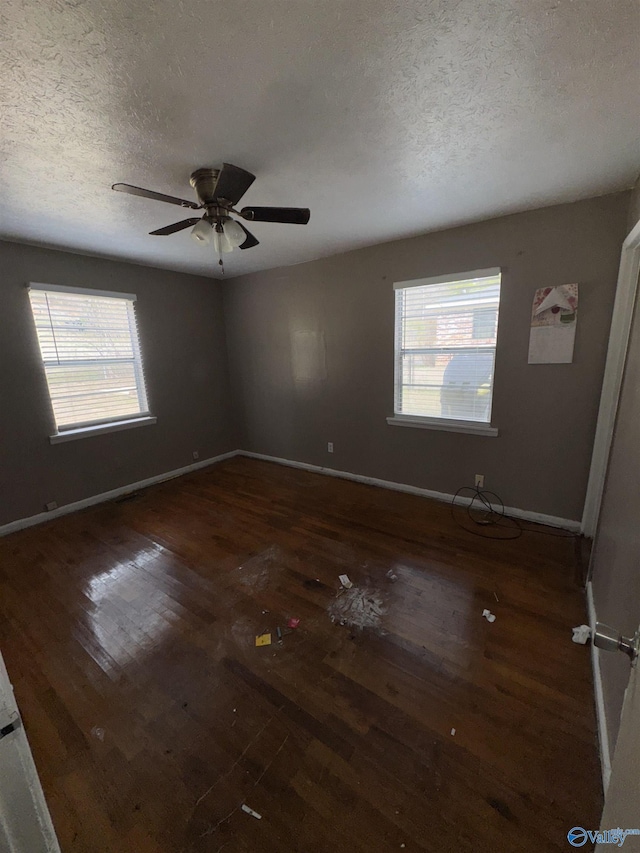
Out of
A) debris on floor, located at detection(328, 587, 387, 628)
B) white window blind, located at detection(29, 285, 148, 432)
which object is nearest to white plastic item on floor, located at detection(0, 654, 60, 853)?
debris on floor, located at detection(328, 587, 387, 628)

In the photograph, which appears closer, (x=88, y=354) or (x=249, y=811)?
(x=249, y=811)

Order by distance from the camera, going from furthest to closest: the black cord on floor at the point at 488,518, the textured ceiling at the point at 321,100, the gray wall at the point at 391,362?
the black cord on floor at the point at 488,518
the gray wall at the point at 391,362
the textured ceiling at the point at 321,100

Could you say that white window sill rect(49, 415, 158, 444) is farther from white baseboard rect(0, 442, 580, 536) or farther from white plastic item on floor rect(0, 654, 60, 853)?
white plastic item on floor rect(0, 654, 60, 853)

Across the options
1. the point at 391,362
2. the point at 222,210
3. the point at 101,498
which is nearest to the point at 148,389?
the point at 101,498

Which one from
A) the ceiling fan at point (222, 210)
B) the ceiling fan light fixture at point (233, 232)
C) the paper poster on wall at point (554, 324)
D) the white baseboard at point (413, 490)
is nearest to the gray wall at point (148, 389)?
the white baseboard at point (413, 490)

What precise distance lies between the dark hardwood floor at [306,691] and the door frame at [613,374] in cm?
39

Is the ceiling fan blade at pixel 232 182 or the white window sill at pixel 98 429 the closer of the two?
the ceiling fan blade at pixel 232 182

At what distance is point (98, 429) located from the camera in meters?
3.42

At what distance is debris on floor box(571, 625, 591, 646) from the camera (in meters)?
1.67

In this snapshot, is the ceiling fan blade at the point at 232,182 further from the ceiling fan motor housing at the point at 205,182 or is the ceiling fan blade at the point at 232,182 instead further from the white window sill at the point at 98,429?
the white window sill at the point at 98,429

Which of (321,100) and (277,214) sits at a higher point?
(321,100)

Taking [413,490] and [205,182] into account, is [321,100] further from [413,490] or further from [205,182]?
[413,490]

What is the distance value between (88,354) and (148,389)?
0.69 metres

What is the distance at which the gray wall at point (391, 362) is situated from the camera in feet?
7.82
